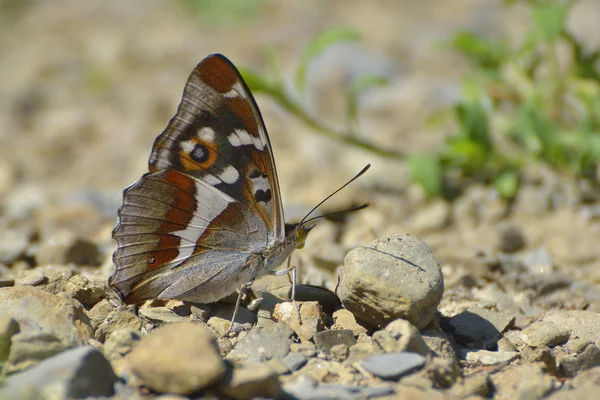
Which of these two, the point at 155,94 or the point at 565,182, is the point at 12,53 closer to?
the point at 155,94

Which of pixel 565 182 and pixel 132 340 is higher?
pixel 565 182

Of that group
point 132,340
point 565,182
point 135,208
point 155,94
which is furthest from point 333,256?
point 155,94

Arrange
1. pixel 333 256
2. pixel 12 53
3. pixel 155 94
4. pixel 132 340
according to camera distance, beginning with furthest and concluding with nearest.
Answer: pixel 12 53, pixel 155 94, pixel 333 256, pixel 132 340

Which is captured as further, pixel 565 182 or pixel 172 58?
pixel 172 58

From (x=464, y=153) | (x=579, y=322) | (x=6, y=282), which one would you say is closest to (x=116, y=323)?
(x=6, y=282)

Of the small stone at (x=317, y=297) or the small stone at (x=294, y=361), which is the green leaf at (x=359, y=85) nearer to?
the small stone at (x=317, y=297)

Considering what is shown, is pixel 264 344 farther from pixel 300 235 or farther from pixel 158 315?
pixel 300 235

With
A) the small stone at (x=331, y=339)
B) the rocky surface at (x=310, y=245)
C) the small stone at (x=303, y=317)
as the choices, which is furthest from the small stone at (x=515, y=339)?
the small stone at (x=303, y=317)

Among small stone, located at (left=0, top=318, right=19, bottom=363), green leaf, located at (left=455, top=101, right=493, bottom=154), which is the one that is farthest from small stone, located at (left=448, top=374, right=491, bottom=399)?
green leaf, located at (left=455, top=101, right=493, bottom=154)
